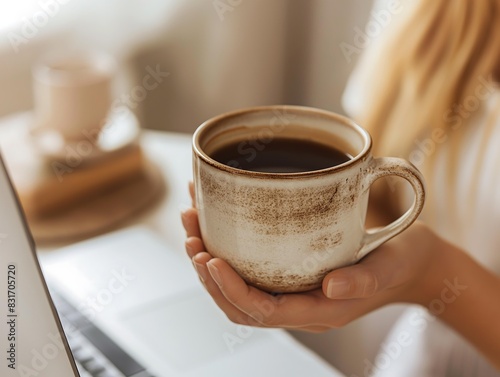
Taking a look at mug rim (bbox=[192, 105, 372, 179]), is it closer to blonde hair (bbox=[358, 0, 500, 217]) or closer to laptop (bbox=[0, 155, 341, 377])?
laptop (bbox=[0, 155, 341, 377])

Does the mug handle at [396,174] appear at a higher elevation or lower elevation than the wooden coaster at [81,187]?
higher

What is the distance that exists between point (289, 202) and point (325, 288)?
0.08 metres

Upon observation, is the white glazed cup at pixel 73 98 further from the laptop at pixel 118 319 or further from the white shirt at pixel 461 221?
the white shirt at pixel 461 221

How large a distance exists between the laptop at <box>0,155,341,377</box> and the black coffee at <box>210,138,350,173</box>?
0.15m

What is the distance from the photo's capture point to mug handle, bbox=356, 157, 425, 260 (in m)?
0.40

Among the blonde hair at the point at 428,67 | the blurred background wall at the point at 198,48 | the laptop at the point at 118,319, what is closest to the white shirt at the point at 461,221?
the blonde hair at the point at 428,67

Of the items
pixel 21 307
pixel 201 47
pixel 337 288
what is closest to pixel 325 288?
pixel 337 288

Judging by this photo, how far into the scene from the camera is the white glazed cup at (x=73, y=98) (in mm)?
907

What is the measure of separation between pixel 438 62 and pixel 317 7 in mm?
744

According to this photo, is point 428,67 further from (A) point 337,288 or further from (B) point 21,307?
(B) point 21,307

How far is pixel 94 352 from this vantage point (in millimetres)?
551

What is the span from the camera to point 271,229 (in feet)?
1.28

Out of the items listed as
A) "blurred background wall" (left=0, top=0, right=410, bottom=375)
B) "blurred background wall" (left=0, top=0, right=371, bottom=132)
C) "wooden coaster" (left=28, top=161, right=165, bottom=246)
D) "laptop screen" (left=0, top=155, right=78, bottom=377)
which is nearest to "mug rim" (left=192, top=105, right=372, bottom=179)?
"laptop screen" (left=0, top=155, right=78, bottom=377)

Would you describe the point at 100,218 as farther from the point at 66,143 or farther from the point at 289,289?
the point at 289,289
